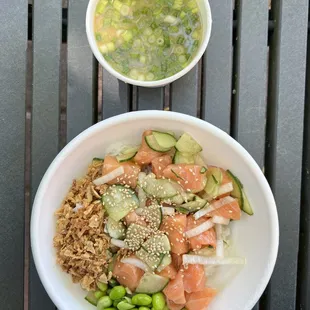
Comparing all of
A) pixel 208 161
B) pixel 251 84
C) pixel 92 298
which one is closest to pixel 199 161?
pixel 208 161

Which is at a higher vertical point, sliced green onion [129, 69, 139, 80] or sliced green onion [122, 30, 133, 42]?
sliced green onion [122, 30, 133, 42]

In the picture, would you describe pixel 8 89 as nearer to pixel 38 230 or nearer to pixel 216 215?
pixel 38 230

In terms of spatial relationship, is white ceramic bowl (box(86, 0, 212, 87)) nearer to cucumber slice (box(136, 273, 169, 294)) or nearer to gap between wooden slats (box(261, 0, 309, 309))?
gap between wooden slats (box(261, 0, 309, 309))

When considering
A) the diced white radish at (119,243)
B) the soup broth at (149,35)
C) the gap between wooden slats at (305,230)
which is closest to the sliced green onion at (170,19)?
the soup broth at (149,35)

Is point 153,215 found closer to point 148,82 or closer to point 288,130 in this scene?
point 148,82

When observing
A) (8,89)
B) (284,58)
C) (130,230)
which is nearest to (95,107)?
(8,89)

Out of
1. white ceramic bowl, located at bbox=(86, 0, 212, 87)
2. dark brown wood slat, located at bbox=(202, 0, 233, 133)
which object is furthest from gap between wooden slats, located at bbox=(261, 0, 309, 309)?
white ceramic bowl, located at bbox=(86, 0, 212, 87)
